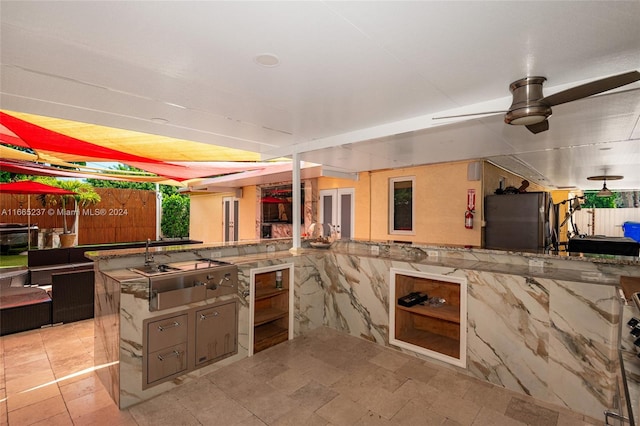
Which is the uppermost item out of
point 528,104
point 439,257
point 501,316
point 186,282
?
point 528,104

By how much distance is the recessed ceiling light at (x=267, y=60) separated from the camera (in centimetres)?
192

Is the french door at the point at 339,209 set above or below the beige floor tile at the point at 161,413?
above

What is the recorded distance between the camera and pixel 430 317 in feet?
11.2

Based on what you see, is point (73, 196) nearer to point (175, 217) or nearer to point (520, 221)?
point (175, 217)

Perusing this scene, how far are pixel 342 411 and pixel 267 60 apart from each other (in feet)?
8.56

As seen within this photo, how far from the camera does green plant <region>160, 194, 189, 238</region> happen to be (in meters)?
13.3

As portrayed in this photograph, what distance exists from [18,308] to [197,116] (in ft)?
10.9

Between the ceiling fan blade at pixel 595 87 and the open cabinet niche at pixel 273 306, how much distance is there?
2.90 meters

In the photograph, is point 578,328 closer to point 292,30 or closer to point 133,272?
point 292,30

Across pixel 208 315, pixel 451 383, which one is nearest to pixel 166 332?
pixel 208 315

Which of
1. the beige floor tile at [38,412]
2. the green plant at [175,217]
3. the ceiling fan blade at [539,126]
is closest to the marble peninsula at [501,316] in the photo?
the beige floor tile at [38,412]

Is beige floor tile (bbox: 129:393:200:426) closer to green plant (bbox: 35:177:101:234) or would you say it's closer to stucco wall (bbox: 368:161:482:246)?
stucco wall (bbox: 368:161:482:246)

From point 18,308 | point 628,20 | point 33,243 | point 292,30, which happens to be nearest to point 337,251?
point 292,30

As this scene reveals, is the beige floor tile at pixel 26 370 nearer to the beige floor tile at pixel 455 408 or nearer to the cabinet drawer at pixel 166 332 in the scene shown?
the cabinet drawer at pixel 166 332
